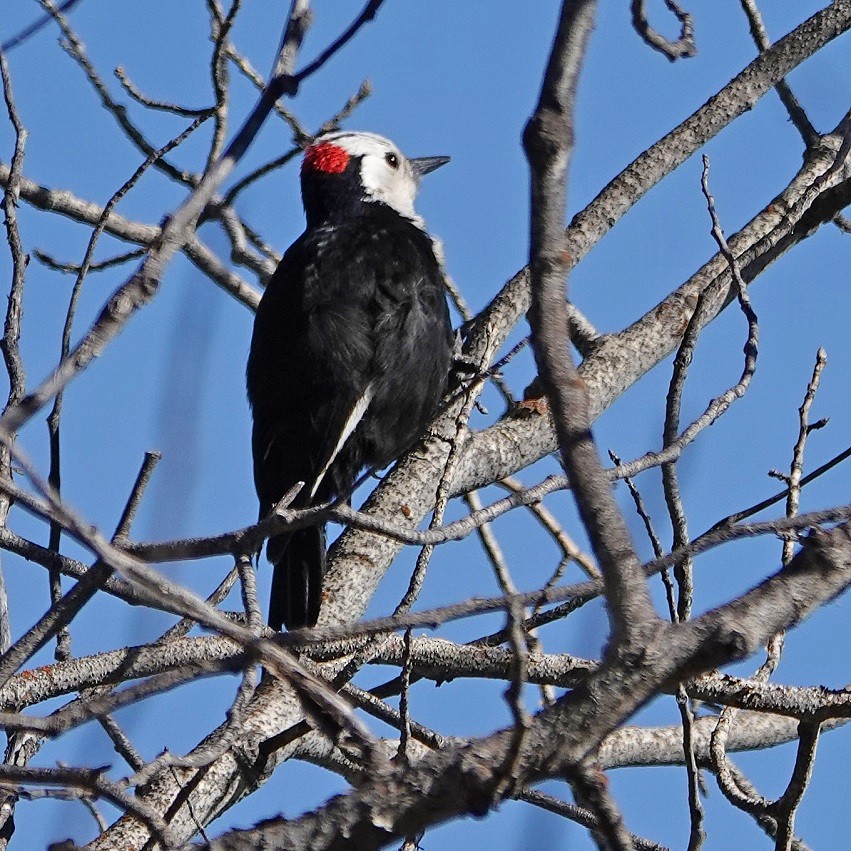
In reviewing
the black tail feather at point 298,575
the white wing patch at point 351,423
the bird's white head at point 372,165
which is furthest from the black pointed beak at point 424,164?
the black tail feather at point 298,575

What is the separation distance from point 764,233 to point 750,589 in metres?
2.72

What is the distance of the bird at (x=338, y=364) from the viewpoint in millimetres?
4348

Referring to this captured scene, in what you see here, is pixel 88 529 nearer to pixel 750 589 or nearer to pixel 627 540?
pixel 627 540

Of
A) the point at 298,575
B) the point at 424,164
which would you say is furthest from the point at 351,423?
the point at 424,164

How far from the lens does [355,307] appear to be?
4.54m

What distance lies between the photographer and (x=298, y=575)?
13.2ft

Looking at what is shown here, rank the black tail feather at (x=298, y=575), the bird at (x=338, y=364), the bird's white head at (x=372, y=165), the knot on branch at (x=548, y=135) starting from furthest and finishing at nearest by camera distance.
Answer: the bird's white head at (x=372, y=165) < the bird at (x=338, y=364) < the black tail feather at (x=298, y=575) < the knot on branch at (x=548, y=135)

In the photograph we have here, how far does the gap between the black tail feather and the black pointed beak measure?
2.47 m

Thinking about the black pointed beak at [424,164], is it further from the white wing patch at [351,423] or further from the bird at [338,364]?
the white wing patch at [351,423]

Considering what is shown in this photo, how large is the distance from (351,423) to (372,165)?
5.82 feet

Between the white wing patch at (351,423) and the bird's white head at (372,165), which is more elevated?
the bird's white head at (372,165)

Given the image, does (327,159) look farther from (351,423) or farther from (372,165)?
(351,423)

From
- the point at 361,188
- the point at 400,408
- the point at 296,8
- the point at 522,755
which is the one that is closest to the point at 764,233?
the point at 400,408

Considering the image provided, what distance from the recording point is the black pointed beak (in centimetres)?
604
